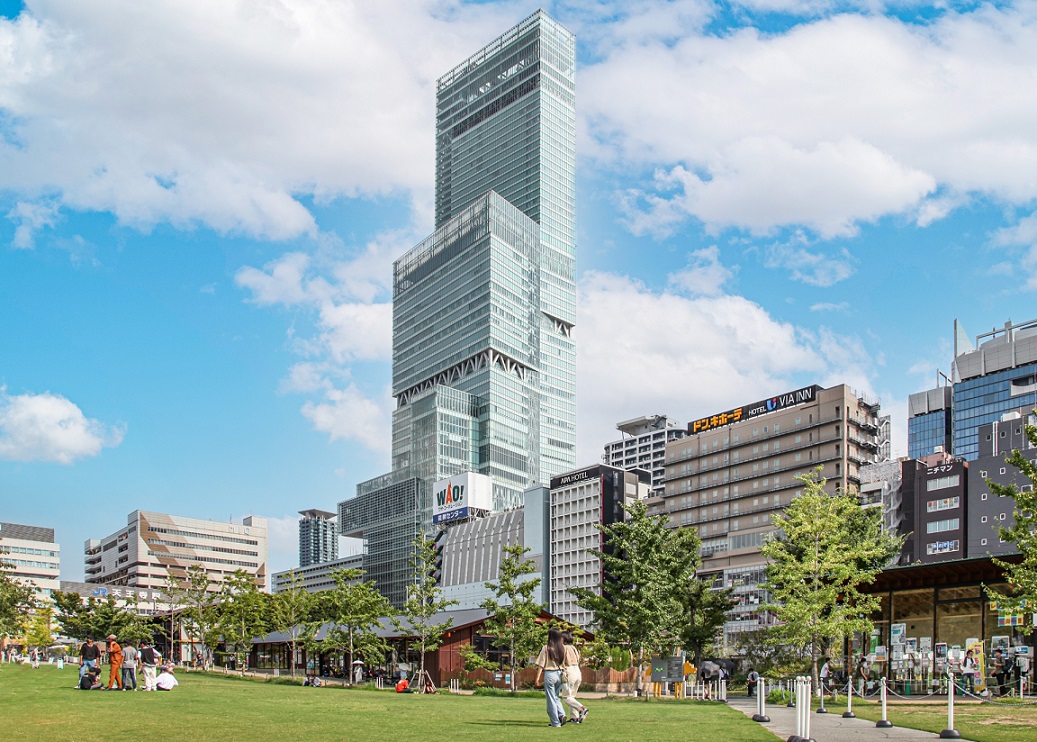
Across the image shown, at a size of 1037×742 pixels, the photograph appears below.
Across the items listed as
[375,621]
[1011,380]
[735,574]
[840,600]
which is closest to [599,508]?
[735,574]

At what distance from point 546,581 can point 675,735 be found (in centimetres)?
17805

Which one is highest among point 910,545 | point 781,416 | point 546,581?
point 781,416

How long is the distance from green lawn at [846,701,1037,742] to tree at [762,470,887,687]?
13.1 metres

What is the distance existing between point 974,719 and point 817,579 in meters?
25.9

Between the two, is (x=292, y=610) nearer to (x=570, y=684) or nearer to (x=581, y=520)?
(x=570, y=684)

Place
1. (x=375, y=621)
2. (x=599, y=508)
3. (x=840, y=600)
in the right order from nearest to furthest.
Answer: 1. (x=840, y=600)
2. (x=375, y=621)
3. (x=599, y=508)

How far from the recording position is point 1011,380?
197500 millimetres

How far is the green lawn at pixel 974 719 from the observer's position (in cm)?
2117

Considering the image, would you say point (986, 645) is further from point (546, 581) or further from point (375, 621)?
point (546, 581)

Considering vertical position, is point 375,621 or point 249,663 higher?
point 375,621

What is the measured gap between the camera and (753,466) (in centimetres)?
15662

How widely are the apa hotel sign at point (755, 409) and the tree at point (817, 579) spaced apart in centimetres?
9939

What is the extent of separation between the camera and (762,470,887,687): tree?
50719 millimetres

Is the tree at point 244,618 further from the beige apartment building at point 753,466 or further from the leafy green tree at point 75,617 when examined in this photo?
the beige apartment building at point 753,466
